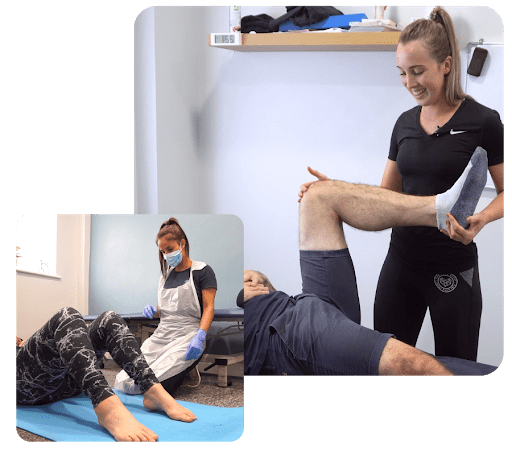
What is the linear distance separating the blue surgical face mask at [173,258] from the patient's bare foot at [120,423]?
0.54 meters

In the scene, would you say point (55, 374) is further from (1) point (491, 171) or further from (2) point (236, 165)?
(1) point (491, 171)

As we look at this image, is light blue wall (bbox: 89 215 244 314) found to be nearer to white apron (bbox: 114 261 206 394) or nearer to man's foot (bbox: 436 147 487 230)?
white apron (bbox: 114 261 206 394)

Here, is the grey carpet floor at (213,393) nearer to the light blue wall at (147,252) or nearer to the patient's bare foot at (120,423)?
the patient's bare foot at (120,423)

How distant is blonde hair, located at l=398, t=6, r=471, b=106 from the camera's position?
2729 mm

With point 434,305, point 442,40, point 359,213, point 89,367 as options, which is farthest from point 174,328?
point 442,40

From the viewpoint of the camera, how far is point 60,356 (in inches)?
90.5

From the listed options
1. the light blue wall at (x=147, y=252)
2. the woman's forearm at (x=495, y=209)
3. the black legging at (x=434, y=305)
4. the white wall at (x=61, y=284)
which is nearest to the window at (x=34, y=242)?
the white wall at (x=61, y=284)

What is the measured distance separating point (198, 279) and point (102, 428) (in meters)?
0.65

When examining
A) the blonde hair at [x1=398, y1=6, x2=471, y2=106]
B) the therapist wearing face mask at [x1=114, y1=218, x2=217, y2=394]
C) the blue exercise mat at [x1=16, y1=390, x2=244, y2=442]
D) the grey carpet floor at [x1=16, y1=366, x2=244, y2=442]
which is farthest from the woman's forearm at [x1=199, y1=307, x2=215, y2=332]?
the blonde hair at [x1=398, y1=6, x2=471, y2=106]

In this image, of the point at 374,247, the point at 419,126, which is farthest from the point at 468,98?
the point at 374,247

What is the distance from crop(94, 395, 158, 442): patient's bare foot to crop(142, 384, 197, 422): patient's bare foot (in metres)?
0.09

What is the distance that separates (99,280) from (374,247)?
122cm

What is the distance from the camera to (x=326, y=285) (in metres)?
2.76

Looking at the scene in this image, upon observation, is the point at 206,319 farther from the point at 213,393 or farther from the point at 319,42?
the point at 319,42
